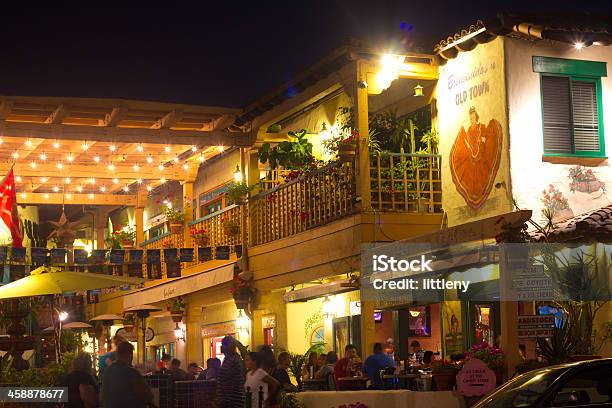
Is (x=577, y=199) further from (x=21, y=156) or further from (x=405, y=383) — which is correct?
(x=21, y=156)

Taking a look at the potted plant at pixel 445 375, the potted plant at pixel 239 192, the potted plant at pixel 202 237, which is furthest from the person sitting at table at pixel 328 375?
the potted plant at pixel 202 237

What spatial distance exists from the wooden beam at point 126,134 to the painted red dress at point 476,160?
6.44 m

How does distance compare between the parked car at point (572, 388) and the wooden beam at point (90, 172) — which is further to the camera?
the wooden beam at point (90, 172)

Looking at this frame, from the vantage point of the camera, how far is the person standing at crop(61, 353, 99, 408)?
13.9 metres

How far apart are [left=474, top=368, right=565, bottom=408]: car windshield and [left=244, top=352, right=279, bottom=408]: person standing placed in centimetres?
360

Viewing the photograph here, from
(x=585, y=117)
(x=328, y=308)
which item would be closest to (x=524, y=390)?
(x=585, y=117)

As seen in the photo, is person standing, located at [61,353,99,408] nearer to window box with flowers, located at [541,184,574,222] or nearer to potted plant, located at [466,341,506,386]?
potted plant, located at [466,341,506,386]

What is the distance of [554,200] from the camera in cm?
1833

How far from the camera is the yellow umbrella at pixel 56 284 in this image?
1747 centimetres

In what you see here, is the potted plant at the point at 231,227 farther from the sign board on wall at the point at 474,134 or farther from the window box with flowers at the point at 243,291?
the sign board on wall at the point at 474,134

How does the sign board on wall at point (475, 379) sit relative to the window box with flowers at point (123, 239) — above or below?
below

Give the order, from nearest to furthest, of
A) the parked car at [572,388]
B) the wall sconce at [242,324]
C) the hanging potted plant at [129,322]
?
the parked car at [572,388], the wall sconce at [242,324], the hanging potted plant at [129,322]

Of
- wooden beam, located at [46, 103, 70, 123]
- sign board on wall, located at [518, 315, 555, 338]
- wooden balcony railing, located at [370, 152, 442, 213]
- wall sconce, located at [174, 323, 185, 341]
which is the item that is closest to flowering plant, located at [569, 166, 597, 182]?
wooden balcony railing, located at [370, 152, 442, 213]

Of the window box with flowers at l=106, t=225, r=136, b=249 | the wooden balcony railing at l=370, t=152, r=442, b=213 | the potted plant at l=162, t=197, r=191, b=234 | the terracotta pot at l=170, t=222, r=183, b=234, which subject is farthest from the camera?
the window box with flowers at l=106, t=225, r=136, b=249
